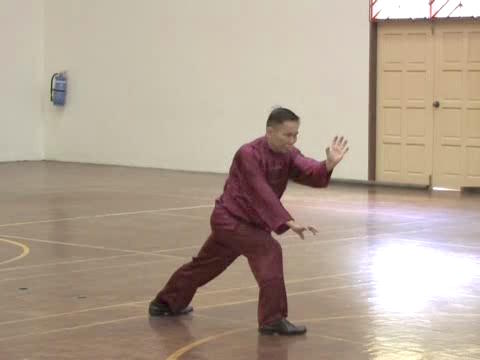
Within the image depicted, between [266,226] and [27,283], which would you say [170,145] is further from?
[266,226]

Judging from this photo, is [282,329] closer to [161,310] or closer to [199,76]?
[161,310]

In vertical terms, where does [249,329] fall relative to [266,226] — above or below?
below

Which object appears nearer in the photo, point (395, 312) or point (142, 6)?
point (395, 312)

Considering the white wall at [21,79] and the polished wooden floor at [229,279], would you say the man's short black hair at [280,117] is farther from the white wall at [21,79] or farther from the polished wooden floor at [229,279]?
the white wall at [21,79]

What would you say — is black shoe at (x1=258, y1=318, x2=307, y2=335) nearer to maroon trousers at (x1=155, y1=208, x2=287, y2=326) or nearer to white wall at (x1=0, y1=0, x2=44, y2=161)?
maroon trousers at (x1=155, y1=208, x2=287, y2=326)

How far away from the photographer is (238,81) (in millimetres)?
23203

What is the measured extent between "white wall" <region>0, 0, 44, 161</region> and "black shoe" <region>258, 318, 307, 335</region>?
58.7ft

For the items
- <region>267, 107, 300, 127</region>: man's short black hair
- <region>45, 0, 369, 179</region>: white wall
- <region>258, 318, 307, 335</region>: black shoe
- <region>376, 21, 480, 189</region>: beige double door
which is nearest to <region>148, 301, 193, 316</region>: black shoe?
<region>258, 318, 307, 335</region>: black shoe

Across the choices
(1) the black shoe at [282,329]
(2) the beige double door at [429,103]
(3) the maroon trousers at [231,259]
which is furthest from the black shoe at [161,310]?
(2) the beige double door at [429,103]

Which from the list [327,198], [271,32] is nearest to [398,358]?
[327,198]

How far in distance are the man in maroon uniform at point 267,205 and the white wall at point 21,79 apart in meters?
17.4

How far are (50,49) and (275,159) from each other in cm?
1826

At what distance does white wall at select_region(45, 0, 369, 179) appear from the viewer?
21.8 m

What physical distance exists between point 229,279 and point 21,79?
15.9 m
